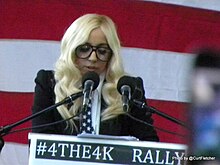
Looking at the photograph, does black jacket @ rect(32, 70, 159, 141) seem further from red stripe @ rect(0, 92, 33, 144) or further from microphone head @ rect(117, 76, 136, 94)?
red stripe @ rect(0, 92, 33, 144)

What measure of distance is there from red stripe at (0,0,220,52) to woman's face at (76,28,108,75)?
79 centimetres

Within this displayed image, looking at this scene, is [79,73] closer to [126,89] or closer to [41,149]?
[126,89]

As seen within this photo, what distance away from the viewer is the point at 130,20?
2.48 metres

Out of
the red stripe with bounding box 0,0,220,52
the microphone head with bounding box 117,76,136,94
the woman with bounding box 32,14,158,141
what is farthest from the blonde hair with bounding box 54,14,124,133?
the red stripe with bounding box 0,0,220,52

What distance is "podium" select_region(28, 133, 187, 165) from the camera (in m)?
1.19

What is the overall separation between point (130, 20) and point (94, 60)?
88cm

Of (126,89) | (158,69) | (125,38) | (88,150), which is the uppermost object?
(125,38)

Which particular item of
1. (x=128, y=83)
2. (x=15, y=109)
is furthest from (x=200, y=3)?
(x=128, y=83)

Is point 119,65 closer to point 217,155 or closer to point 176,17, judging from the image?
point 176,17

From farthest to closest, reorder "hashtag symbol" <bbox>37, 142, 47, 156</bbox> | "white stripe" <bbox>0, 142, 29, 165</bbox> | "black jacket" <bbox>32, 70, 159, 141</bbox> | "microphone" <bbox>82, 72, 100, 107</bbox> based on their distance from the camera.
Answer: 1. "white stripe" <bbox>0, 142, 29, 165</bbox>
2. "black jacket" <bbox>32, 70, 159, 141</bbox>
3. "microphone" <bbox>82, 72, 100, 107</bbox>
4. "hashtag symbol" <bbox>37, 142, 47, 156</bbox>

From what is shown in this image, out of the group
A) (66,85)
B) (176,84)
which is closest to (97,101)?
(66,85)

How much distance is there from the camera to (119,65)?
5.54 feet

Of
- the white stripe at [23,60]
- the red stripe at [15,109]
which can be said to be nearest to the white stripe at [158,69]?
the white stripe at [23,60]

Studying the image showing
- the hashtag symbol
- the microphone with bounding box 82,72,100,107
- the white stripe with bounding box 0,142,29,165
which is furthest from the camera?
the white stripe with bounding box 0,142,29,165
